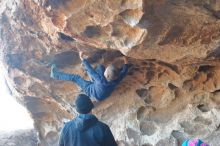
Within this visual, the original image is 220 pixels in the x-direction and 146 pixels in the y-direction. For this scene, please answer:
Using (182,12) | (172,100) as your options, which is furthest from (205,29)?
(172,100)

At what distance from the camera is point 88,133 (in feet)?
11.1

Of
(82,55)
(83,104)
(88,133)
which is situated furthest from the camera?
(82,55)

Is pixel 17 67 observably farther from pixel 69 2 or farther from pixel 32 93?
pixel 69 2

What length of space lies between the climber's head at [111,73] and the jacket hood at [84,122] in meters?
1.24

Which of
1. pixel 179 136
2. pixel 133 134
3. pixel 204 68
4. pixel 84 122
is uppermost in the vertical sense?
pixel 84 122

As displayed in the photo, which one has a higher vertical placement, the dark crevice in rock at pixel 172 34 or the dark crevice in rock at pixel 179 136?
the dark crevice in rock at pixel 172 34

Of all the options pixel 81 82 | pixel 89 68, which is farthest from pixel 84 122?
pixel 81 82

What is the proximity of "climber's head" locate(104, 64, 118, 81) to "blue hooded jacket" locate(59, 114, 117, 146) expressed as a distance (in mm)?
1237

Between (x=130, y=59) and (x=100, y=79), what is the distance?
1.41 ft

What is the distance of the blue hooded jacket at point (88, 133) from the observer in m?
3.36

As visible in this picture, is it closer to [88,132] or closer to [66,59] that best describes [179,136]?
[88,132]

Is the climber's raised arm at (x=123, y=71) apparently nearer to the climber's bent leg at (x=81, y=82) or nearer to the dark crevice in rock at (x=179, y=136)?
the climber's bent leg at (x=81, y=82)

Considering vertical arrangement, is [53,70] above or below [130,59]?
above

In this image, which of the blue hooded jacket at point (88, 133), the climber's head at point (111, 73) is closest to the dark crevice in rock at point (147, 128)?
the climber's head at point (111, 73)
